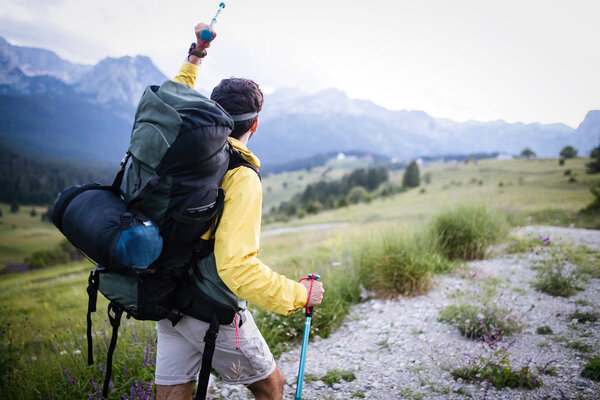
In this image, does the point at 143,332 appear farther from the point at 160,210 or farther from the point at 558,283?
the point at 558,283

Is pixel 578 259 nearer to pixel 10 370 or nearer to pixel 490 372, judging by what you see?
pixel 490 372

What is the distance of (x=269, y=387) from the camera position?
248 centimetres

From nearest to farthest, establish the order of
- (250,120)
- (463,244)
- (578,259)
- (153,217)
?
(153,217)
(250,120)
(578,259)
(463,244)

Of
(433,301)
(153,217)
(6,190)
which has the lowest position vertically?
(6,190)

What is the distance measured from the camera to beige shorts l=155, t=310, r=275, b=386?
7.79 feet

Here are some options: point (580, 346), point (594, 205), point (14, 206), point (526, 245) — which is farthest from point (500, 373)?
point (14, 206)

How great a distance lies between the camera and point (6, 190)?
108062mm

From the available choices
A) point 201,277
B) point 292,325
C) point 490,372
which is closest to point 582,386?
point 490,372

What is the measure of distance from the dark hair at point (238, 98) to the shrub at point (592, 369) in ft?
14.9

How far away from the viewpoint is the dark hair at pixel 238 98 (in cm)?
248

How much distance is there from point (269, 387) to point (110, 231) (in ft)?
5.43

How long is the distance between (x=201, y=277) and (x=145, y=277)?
37 cm

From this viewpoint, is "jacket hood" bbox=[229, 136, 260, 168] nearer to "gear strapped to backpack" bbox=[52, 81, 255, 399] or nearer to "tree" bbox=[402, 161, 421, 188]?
"gear strapped to backpack" bbox=[52, 81, 255, 399]

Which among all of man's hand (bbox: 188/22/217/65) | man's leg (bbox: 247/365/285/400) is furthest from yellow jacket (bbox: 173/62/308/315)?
man's hand (bbox: 188/22/217/65)
